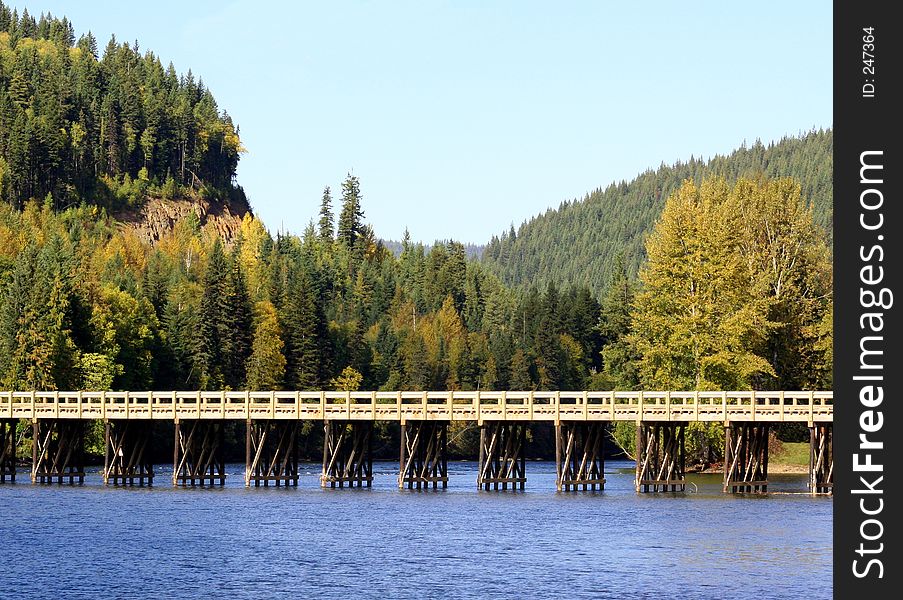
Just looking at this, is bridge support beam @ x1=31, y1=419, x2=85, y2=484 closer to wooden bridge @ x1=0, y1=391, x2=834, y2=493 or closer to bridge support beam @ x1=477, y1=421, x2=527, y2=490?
wooden bridge @ x1=0, y1=391, x2=834, y2=493

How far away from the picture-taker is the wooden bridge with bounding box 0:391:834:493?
73.6 m

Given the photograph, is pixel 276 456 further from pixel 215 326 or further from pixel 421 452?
pixel 215 326

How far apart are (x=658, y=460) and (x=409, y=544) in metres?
24.8

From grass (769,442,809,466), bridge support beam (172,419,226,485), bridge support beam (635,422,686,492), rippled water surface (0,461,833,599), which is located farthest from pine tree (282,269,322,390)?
bridge support beam (635,422,686,492)

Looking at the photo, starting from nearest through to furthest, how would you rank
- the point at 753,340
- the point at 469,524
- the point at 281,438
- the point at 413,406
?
the point at 469,524
the point at 413,406
the point at 281,438
the point at 753,340

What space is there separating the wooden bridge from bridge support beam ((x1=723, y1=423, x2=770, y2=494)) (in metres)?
0.08

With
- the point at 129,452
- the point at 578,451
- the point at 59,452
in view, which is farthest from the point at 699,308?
the point at 59,452

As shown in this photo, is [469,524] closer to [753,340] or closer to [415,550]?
[415,550]

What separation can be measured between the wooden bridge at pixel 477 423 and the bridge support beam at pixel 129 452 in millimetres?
87

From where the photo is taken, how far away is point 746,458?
255ft

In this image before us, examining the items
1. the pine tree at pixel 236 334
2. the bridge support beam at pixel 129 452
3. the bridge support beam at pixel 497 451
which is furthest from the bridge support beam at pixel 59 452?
the pine tree at pixel 236 334

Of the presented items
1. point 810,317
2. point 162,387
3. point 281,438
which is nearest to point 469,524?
point 281,438

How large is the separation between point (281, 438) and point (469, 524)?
76.7 ft
